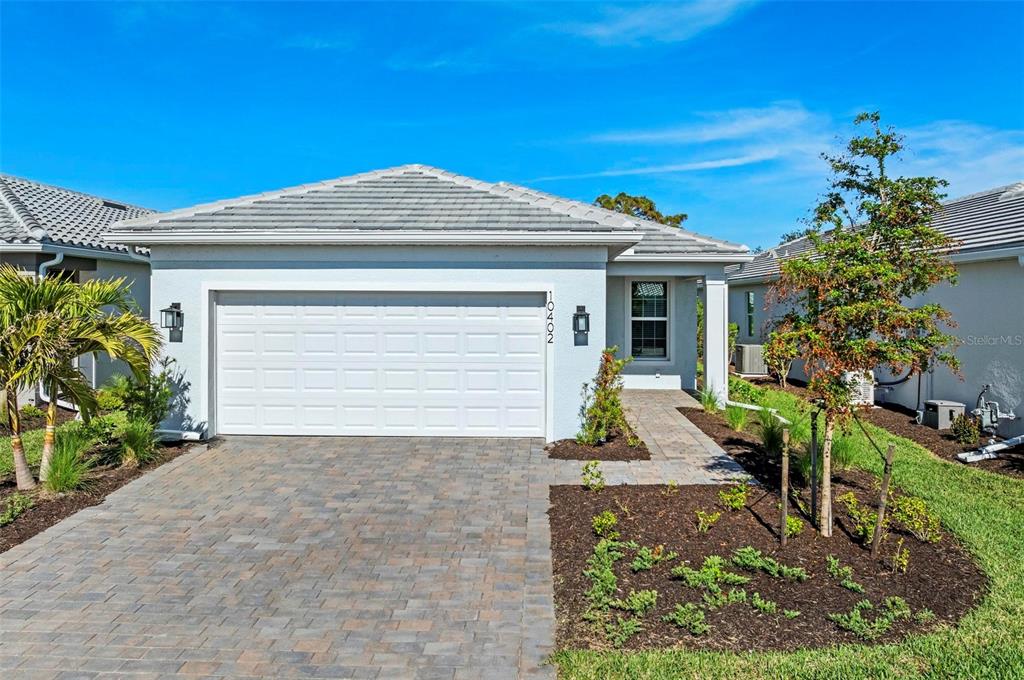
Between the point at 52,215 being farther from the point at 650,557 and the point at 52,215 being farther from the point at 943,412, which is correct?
the point at 943,412

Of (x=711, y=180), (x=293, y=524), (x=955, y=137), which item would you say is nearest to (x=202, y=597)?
(x=293, y=524)

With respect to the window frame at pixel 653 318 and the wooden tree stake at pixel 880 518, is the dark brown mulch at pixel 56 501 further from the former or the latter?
the window frame at pixel 653 318

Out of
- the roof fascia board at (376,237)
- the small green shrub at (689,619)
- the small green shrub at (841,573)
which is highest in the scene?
the roof fascia board at (376,237)

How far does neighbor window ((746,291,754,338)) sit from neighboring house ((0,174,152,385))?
1849cm

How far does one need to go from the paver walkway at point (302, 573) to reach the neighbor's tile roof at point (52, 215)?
6.32 metres

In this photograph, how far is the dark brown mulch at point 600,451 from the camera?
352 inches

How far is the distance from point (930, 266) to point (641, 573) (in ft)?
12.3

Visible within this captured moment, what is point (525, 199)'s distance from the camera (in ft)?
36.0

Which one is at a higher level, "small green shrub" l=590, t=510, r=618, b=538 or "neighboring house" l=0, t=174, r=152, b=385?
"neighboring house" l=0, t=174, r=152, b=385

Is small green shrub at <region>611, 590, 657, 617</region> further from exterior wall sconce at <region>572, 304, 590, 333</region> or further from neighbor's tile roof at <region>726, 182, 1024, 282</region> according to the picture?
neighbor's tile roof at <region>726, 182, 1024, 282</region>

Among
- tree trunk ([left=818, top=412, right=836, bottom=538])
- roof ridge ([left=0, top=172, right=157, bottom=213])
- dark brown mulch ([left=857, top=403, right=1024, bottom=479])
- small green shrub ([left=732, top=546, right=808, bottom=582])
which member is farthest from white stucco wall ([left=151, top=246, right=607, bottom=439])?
roof ridge ([left=0, top=172, right=157, bottom=213])

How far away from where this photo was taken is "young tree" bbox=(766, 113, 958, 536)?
5520 mm

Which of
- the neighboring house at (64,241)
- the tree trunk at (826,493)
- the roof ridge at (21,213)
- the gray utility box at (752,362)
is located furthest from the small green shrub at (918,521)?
the roof ridge at (21,213)

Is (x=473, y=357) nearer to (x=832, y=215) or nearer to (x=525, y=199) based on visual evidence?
(x=525, y=199)
